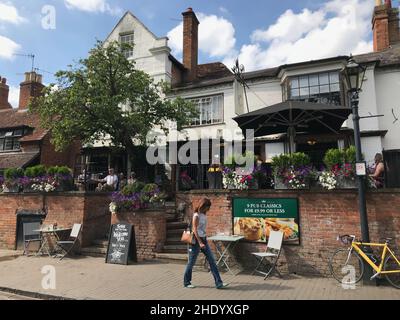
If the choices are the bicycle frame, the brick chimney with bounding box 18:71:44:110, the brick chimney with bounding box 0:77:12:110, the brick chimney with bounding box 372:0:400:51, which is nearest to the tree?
the bicycle frame

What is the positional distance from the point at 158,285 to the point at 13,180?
9.03 m

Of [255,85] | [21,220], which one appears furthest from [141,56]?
[21,220]

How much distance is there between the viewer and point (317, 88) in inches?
593

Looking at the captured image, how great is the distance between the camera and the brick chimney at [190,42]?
65.1ft

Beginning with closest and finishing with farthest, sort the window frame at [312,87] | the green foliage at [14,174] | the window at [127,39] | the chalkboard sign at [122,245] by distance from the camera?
the chalkboard sign at [122,245], the green foliage at [14,174], the window frame at [312,87], the window at [127,39]

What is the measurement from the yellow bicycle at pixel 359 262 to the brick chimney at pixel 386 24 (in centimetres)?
1487

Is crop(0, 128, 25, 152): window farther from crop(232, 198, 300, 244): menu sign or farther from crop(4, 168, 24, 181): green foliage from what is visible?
crop(232, 198, 300, 244): menu sign

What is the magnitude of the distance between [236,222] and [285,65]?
31.7ft

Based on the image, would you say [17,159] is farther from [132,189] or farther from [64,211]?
[132,189]

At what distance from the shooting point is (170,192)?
1602cm

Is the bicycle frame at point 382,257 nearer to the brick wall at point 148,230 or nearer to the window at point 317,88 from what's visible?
the brick wall at point 148,230

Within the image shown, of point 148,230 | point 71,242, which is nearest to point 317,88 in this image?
point 148,230

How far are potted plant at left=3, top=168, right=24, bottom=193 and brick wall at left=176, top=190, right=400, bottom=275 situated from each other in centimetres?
966

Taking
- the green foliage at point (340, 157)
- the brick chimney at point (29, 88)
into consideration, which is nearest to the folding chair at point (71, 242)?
the green foliage at point (340, 157)
